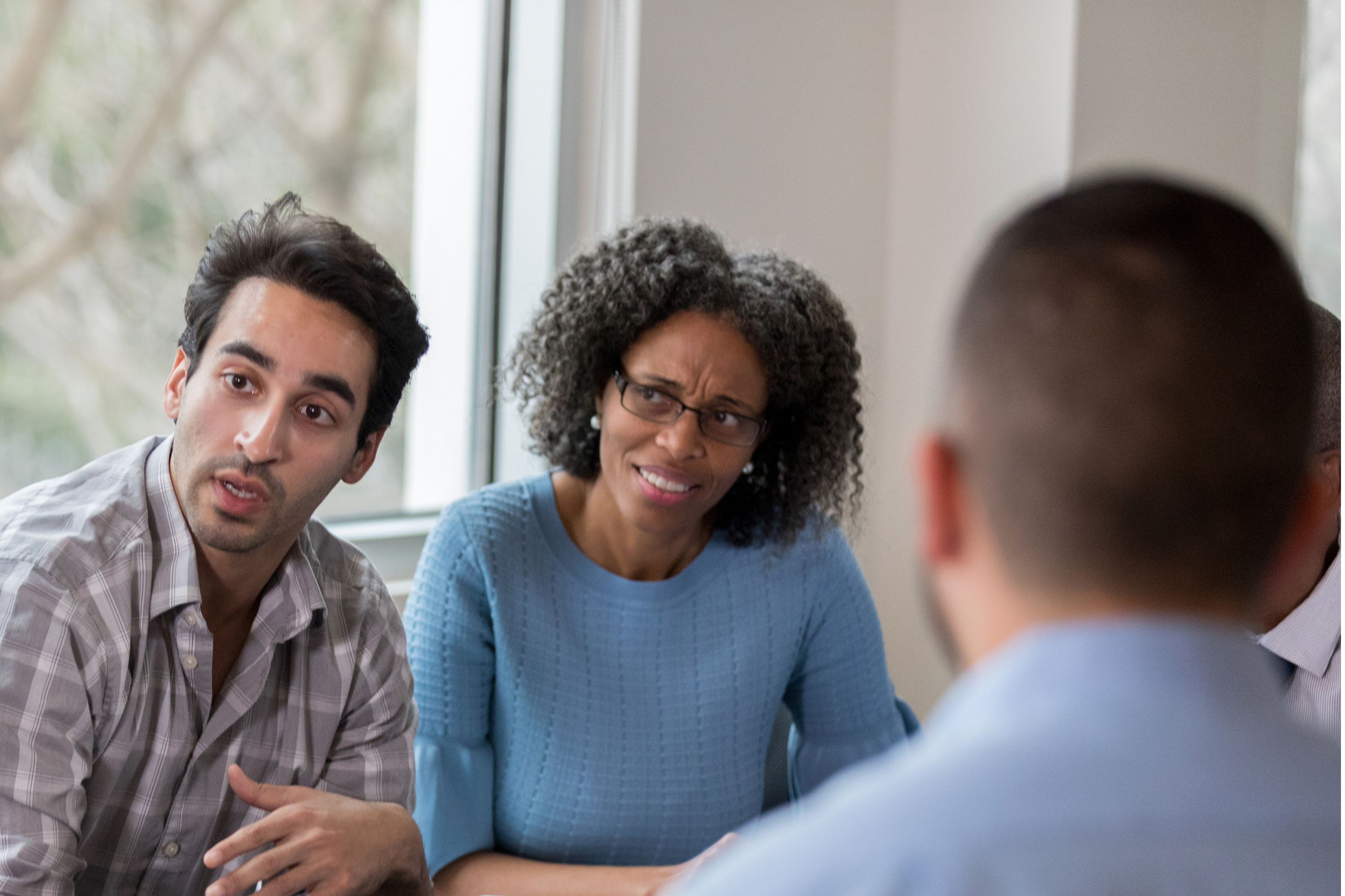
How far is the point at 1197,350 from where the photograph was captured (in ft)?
1.75

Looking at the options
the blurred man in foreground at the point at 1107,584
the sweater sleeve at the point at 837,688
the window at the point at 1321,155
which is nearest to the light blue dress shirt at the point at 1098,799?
the blurred man in foreground at the point at 1107,584

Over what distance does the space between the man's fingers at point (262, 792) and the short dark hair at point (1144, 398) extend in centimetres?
100

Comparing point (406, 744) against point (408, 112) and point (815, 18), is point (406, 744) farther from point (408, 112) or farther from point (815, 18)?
point (815, 18)

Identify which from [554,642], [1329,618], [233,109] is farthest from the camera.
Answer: [233,109]

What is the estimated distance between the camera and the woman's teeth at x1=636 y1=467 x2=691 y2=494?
1.84m

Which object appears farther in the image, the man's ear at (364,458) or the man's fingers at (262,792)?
the man's ear at (364,458)

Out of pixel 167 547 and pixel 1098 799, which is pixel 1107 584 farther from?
pixel 167 547

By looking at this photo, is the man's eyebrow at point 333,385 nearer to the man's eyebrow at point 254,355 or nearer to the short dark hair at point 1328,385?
the man's eyebrow at point 254,355

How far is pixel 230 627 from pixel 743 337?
32.8 inches

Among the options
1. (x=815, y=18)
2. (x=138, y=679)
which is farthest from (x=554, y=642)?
(x=815, y=18)

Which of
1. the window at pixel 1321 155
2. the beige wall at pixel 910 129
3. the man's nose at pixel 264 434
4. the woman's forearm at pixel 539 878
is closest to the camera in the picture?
the man's nose at pixel 264 434

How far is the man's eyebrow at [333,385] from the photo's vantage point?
1.46 meters

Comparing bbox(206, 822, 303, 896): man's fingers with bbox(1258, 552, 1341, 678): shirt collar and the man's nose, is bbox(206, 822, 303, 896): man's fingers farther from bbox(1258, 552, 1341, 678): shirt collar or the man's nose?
bbox(1258, 552, 1341, 678): shirt collar

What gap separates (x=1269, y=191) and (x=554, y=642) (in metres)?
1.96
